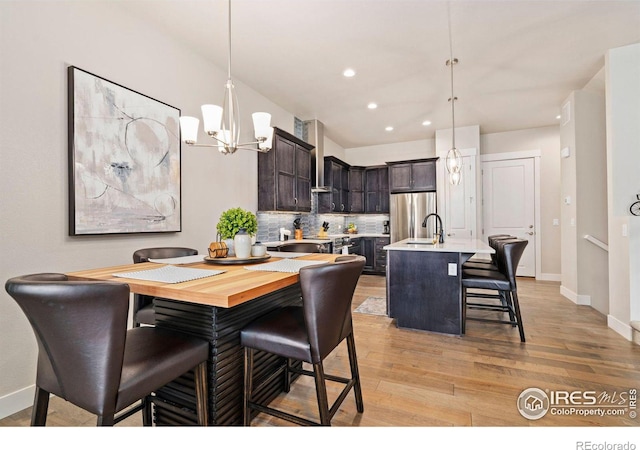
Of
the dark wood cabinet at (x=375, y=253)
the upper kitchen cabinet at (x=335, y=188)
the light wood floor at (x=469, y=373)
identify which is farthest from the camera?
the dark wood cabinet at (x=375, y=253)

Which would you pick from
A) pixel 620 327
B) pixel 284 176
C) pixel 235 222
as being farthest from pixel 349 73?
pixel 620 327

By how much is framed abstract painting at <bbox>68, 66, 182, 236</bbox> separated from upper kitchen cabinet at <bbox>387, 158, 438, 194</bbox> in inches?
174

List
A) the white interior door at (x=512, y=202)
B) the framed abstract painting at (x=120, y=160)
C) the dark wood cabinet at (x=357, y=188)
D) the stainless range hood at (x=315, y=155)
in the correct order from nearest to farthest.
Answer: the framed abstract painting at (x=120, y=160)
the stainless range hood at (x=315, y=155)
the white interior door at (x=512, y=202)
the dark wood cabinet at (x=357, y=188)

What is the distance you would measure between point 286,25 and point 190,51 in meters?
1.06

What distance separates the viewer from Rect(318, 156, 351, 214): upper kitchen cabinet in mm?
5730

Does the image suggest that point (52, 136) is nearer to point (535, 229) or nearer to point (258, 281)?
point (258, 281)

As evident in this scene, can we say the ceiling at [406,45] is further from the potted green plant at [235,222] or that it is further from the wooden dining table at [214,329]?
the wooden dining table at [214,329]

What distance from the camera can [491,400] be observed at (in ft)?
6.03

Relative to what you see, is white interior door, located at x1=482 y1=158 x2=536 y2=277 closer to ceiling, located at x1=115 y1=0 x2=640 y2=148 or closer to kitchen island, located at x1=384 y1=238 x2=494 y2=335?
ceiling, located at x1=115 y1=0 x2=640 y2=148

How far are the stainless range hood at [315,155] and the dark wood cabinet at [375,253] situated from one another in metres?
1.73

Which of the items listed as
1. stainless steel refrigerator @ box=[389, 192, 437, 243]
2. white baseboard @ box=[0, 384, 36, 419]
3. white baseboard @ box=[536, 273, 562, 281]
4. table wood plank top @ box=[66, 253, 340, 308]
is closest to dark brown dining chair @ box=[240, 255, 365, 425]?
table wood plank top @ box=[66, 253, 340, 308]

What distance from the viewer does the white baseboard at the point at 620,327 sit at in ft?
9.02

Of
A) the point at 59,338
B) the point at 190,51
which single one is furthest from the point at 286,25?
the point at 59,338

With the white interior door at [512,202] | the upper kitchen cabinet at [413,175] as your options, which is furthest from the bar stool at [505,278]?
the white interior door at [512,202]
